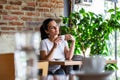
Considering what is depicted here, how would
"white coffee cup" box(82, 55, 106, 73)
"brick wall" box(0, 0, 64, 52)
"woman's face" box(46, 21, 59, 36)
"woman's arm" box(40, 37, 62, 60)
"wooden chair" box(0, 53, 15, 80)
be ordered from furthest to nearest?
"brick wall" box(0, 0, 64, 52) < "woman's face" box(46, 21, 59, 36) < "woman's arm" box(40, 37, 62, 60) < "wooden chair" box(0, 53, 15, 80) < "white coffee cup" box(82, 55, 106, 73)

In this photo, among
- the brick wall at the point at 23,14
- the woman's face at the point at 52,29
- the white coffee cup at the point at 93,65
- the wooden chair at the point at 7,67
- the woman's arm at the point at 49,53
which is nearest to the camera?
the white coffee cup at the point at 93,65

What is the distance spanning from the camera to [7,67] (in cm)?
108

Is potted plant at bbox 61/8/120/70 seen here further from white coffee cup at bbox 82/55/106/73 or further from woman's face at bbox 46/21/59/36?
white coffee cup at bbox 82/55/106/73

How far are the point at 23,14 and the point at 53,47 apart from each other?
109 centimetres

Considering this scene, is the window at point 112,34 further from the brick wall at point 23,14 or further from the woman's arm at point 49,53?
the woman's arm at point 49,53

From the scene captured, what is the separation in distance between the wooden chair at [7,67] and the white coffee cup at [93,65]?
0.37m

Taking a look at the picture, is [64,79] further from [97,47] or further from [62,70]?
[97,47]

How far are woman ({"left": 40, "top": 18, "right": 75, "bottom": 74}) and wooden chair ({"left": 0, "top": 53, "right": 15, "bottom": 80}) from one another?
7.71ft

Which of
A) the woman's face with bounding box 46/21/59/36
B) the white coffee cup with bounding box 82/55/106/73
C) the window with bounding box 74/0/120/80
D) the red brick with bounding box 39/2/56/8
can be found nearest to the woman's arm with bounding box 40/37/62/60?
the woman's face with bounding box 46/21/59/36

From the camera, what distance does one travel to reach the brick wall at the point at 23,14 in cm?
411

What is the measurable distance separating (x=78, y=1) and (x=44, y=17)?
30.7 inches

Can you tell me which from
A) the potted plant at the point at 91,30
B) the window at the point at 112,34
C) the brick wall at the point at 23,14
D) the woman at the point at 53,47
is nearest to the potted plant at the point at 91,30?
the potted plant at the point at 91,30

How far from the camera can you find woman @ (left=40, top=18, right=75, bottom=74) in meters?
3.52

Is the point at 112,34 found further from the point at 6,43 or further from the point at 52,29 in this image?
the point at 6,43
